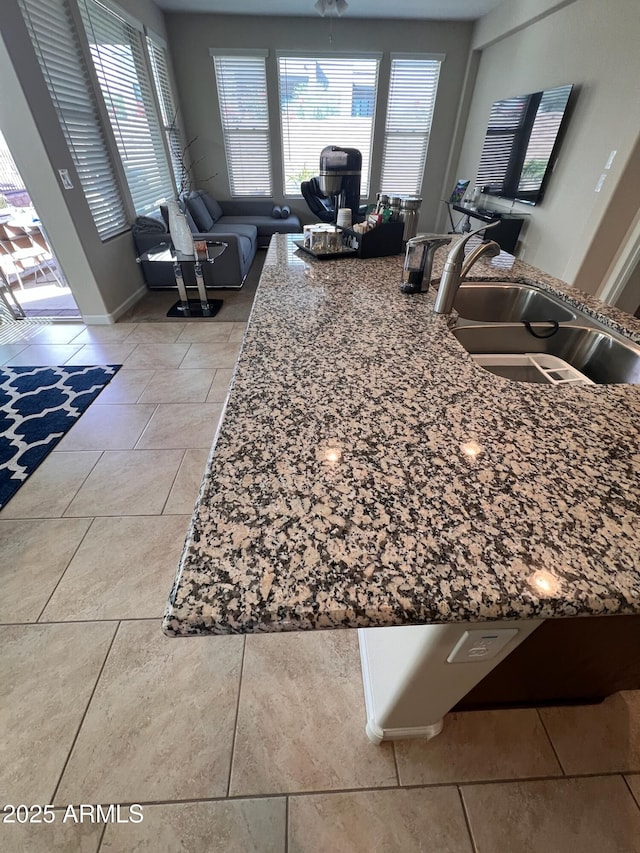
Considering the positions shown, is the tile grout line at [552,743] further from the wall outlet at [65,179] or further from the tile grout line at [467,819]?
the wall outlet at [65,179]


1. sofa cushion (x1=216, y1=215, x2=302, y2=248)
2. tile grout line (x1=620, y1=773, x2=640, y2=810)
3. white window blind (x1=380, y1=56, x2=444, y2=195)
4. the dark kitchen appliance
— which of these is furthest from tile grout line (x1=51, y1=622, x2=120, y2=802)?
white window blind (x1=380, y1=56, x2=444, y2=195)

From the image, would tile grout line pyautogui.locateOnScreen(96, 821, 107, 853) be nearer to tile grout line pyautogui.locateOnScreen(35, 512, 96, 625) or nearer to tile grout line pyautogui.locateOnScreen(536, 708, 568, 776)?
tile grout line pyautogui.locateOnScreen(35, 512, 96, 625)

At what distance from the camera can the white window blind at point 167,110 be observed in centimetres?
407

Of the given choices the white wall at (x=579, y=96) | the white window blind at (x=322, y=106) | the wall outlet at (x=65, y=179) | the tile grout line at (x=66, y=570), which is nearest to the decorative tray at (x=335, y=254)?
the tile grout line at (x=66, y=570)

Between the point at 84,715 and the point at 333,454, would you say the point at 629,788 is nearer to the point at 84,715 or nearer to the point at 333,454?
the point at 333,454

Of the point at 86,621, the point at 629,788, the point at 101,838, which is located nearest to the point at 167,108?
the point at 86,621

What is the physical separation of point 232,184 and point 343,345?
5717mm

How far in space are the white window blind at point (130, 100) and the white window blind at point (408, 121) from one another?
3111mm

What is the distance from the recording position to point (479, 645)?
0.64m

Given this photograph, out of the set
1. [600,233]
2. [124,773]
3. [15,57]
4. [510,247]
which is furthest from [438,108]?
[124,773]

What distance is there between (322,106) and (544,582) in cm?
639

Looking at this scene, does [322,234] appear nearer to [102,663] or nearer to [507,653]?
[507,653]

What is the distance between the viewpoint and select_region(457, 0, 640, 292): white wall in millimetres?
2568

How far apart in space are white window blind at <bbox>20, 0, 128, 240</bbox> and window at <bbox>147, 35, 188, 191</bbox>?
68.3 inches
